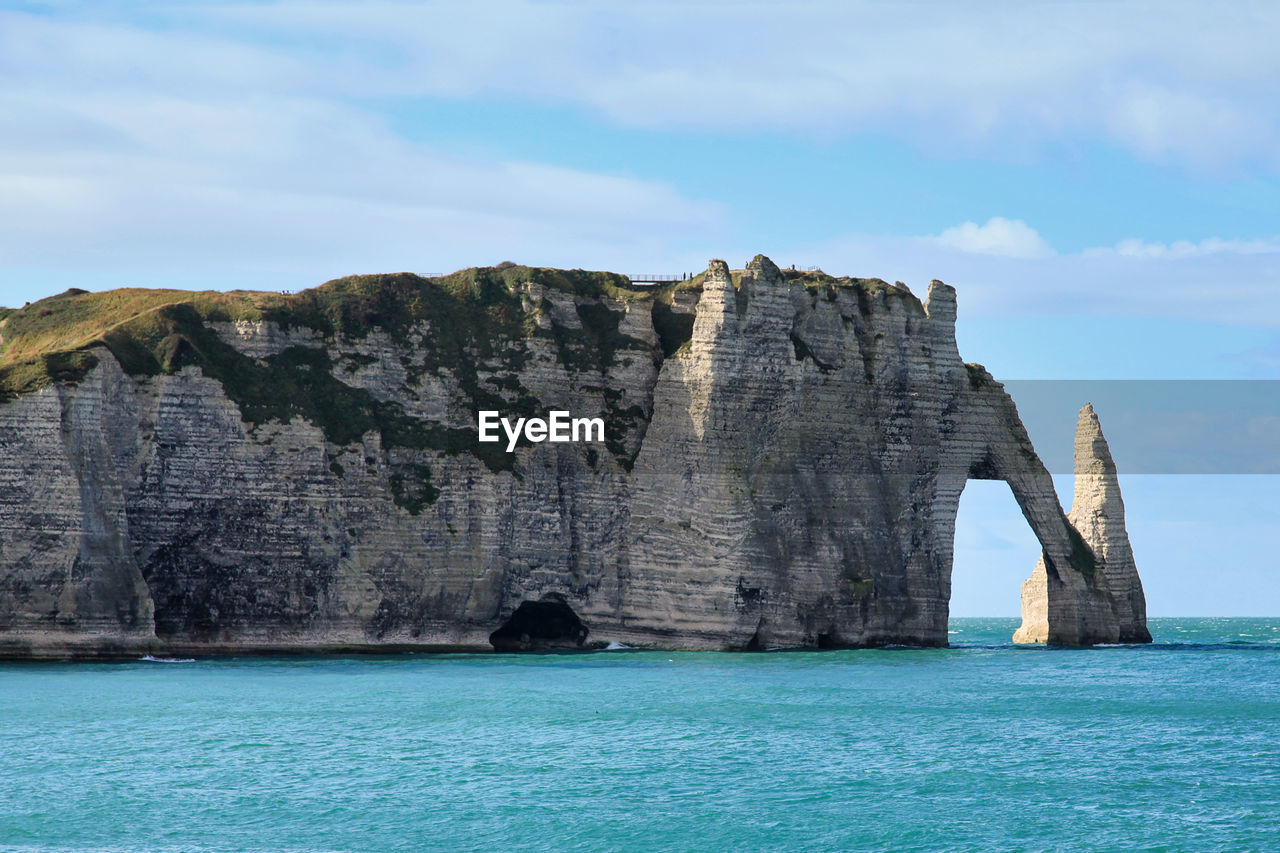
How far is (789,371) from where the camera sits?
78000 mm

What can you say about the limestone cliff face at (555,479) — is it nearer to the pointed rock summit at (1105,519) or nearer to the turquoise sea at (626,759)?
the pointed rock summit at (1105,519)

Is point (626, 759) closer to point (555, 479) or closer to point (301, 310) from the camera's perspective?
point (555, 479)

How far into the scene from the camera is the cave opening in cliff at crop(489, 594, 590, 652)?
260 ft

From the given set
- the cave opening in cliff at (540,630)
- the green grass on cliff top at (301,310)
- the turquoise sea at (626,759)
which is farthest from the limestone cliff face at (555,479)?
the turquoise sea at (626,759)

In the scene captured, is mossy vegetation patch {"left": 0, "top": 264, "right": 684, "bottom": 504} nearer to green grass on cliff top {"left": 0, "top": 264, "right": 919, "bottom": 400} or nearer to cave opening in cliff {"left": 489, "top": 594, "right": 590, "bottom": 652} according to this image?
green grass on cliff top {"left": 0, "top": 264, "right": 919, "bottom": 400}

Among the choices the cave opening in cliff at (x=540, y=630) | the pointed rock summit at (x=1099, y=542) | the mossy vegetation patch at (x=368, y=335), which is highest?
the mossy vegetation patch at (x=368, y=335)

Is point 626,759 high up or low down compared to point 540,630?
down

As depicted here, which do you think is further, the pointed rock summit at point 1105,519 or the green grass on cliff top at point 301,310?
the pointed rock summit at point 1105,519

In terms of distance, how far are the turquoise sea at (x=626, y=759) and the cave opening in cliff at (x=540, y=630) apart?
13645 millimetres

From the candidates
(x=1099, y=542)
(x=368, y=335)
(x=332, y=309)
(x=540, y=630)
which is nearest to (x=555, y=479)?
(x=540, y=630)

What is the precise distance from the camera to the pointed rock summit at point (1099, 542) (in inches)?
3359

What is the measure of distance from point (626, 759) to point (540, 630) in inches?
1555

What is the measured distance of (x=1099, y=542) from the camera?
281 ft

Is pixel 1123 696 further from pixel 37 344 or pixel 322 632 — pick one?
pixel 37 344
